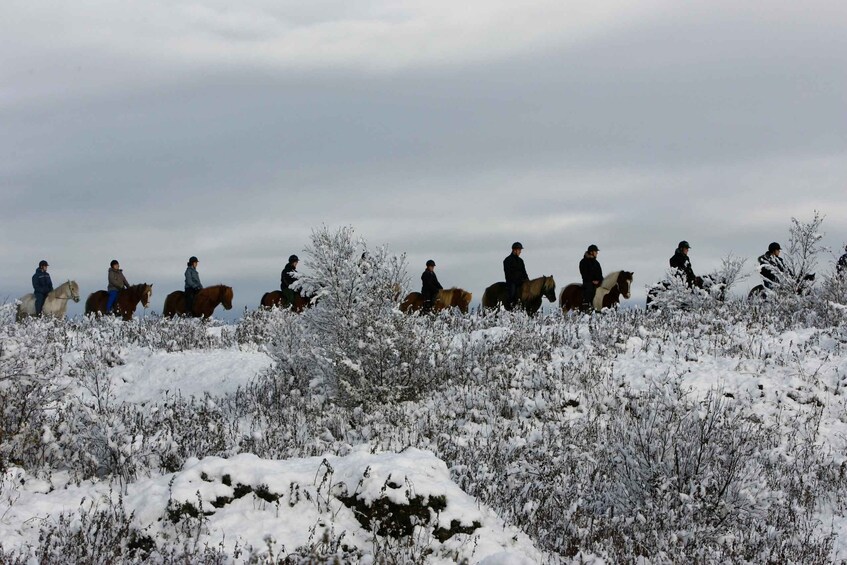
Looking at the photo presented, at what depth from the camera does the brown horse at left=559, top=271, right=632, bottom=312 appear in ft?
72.9

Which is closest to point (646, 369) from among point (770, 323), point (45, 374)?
point (770, 323)

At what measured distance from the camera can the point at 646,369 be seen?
1222 cm

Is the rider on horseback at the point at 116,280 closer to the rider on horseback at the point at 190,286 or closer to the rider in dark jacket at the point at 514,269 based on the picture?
the rider on horseback at the point at 190,286

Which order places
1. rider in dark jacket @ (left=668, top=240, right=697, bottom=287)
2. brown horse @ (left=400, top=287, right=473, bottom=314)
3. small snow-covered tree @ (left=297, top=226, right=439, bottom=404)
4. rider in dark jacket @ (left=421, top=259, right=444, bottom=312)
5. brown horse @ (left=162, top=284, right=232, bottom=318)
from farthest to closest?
brown horse @ (left=162, top=284, right=232, bottom=318) → brown horse @ (left=400, top=287, right=473, bottom=314) → rider in dark jacket @ (left=421, top=259, right=444, bottom=312) → rider in dark jacket @ (left=668, top=240, right=697, bottom=287) → small snow-covered tree @ (left=297, top=226, right=439, bottom=404)

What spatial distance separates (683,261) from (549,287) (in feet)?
12.2

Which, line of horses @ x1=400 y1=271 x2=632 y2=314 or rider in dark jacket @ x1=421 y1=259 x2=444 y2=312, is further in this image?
rider in dark jacket @ x1=421 y1=259 x2=444 y2=312

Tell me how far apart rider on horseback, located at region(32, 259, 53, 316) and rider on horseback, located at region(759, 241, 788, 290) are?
2002 cm

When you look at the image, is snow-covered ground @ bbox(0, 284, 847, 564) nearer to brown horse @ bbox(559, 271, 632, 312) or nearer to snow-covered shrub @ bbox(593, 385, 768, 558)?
snow-covered shrub @ bbox(593, 385, 768, 558)

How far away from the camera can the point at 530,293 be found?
22625 millimetres

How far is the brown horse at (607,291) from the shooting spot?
22219 mm

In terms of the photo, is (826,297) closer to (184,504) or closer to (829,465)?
(829,465)

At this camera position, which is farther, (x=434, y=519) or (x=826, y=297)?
(x=826, y=297)

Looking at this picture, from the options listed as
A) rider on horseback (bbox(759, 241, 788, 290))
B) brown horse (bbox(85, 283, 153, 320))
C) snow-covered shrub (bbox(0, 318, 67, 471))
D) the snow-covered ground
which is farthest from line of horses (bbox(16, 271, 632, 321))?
snow-covered shrub (bbox(0, 318, 67, 471))

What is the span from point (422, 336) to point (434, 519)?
613cm
